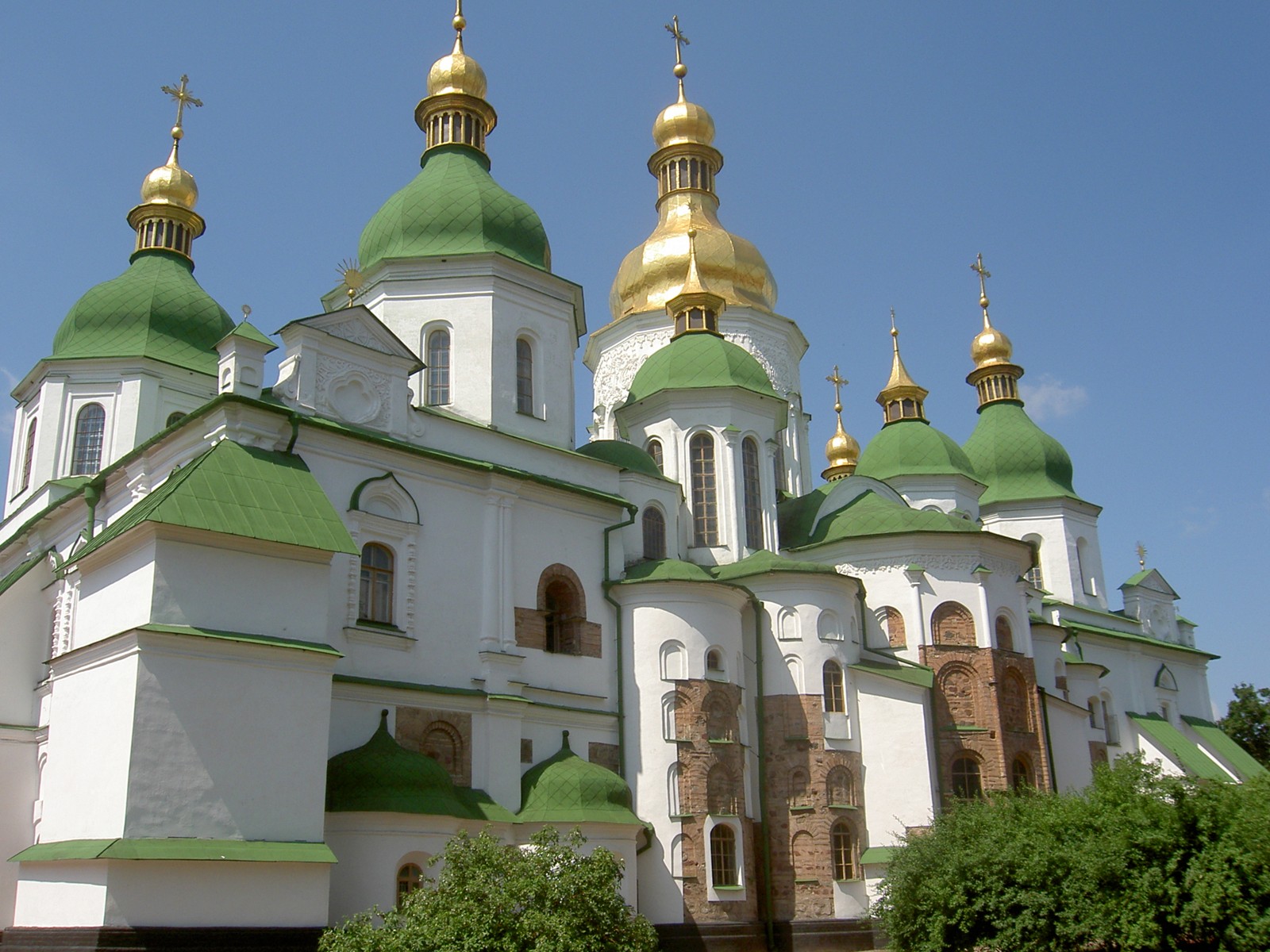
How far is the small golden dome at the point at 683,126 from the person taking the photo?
3341 cm

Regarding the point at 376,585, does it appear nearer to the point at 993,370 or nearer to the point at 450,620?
the point at 450,620

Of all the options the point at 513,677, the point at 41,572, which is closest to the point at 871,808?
the point at 513,677

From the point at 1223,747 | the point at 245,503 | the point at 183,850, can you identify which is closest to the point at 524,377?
the point at 245,503

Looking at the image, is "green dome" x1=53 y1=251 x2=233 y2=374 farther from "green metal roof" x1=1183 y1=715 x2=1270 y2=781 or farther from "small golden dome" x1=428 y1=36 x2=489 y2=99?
"green metal roof" x1=1183 y1=715 x2=1270 y2=781

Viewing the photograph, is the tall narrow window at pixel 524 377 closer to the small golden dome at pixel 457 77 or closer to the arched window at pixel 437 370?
the arched window at pixel 437 370

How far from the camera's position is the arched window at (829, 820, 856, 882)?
1989 cm

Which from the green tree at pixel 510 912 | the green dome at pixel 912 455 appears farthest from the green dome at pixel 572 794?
the green dome at pixel 912 455

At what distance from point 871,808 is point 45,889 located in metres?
12.7

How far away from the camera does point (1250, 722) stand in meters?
40.5

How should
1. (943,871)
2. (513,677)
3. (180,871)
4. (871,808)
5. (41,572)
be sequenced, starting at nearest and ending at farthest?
(180,871)
(943,871)
(513,677)
(41,572)
(871,808)

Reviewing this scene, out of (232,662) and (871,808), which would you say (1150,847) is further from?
(232,662)

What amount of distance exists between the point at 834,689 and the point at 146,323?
48.7 feet

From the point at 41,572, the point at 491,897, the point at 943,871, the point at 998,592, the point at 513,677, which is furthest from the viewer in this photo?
the point at 998,592

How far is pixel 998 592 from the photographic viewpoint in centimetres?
2286
